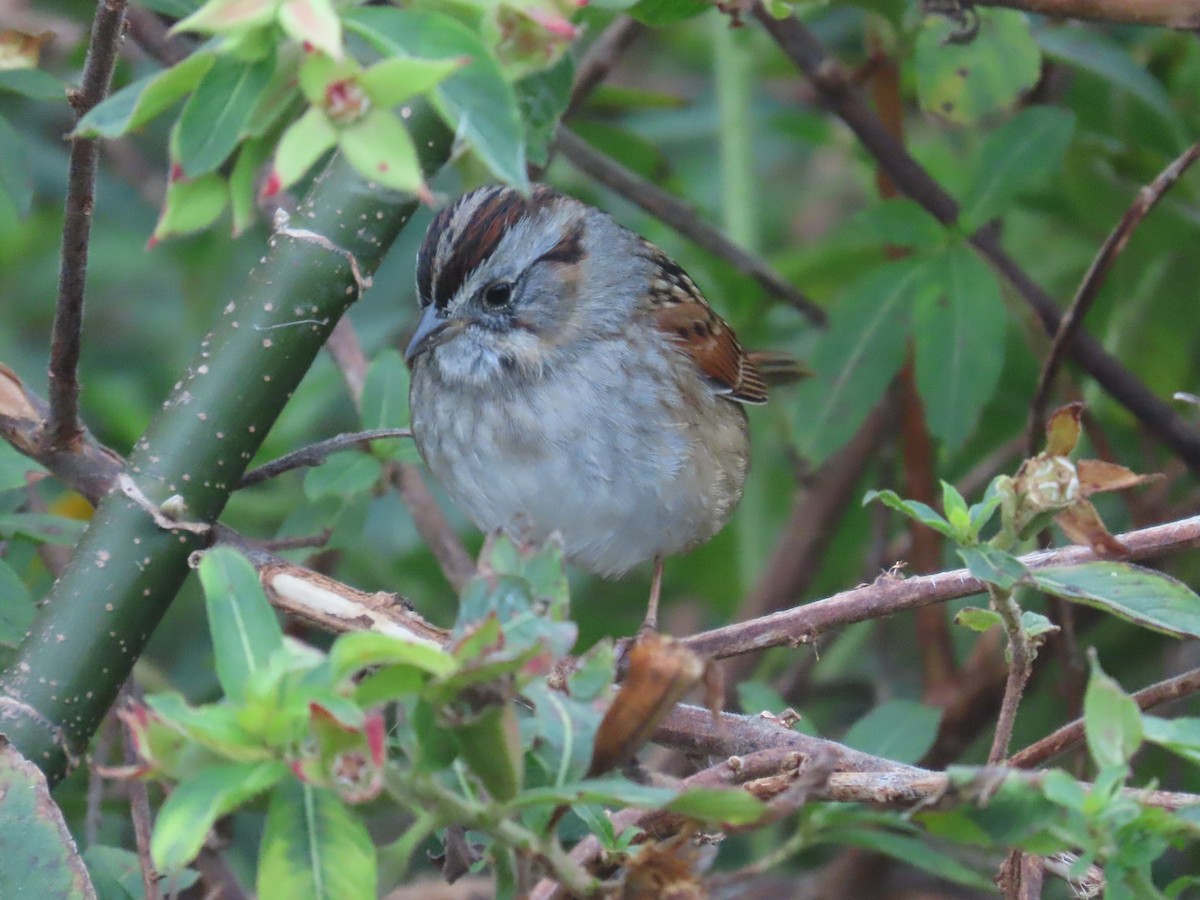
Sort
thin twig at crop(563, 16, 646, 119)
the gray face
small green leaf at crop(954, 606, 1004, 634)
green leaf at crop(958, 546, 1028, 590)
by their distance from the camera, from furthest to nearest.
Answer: thin twig at crop(563, 16, 646, 119) < the gray face < small green leaf at crop(954, 606, 1004, 634) < green leaf at crop(958, 546, 1028, 590)

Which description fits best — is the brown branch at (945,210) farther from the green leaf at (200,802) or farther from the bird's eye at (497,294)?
the green leaf at (200,802)

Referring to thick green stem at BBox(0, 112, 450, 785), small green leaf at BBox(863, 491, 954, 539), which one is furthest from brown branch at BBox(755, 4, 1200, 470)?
small green leaf at BBox(863, 491, 954, 539)

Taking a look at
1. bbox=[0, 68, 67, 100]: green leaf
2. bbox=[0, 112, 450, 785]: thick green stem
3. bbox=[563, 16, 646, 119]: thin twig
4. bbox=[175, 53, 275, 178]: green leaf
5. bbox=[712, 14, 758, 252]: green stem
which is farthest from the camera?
bbox=[712, 14, 758, 252]: green stem

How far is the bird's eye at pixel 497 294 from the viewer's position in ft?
8.93

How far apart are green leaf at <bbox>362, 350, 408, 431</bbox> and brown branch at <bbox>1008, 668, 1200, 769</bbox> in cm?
121

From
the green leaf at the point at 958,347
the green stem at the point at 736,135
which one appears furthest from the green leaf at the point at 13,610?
the green stem at the point at 736,135

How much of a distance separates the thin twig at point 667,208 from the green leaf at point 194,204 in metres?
1.92

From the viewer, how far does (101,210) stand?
4.14m

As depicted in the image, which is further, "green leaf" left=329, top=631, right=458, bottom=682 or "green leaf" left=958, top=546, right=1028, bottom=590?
"green leaf" left=958, top=546, right=1028, bottom=590

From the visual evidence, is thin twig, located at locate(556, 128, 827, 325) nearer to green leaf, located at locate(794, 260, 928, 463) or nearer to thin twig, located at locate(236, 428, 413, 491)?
green leaf, located at locate(794, 260, 928, 463)

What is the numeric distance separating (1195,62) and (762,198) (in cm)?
152

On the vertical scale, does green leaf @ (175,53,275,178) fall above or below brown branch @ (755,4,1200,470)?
above

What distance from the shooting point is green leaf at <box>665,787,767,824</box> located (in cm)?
110

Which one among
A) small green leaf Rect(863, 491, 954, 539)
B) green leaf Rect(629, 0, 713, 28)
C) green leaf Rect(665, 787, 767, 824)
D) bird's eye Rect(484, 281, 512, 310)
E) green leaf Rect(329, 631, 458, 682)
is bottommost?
bird's eye Rect(484, 281, 512, 310)
